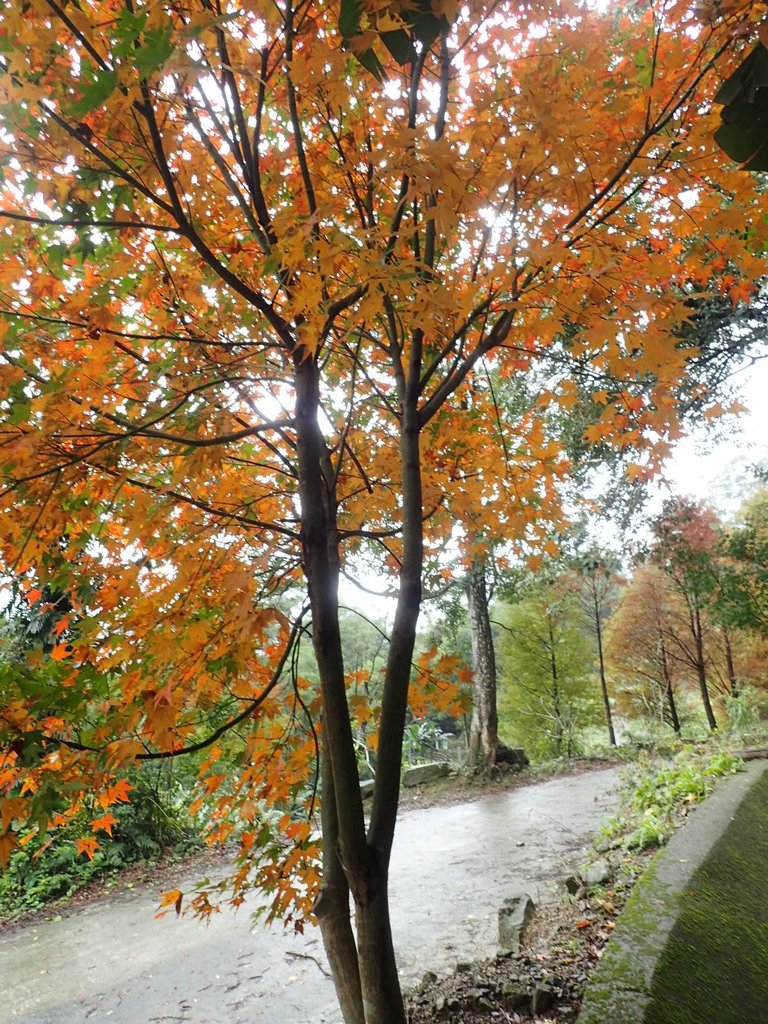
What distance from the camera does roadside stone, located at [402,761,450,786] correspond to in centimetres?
1027

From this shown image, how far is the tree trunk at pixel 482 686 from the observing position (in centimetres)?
1027

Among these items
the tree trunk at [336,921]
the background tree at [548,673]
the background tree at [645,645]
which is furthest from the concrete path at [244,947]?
the background tree at [548,673]

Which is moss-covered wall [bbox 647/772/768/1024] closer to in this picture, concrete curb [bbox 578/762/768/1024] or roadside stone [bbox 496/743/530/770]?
concrete curb [bbox 578/762/768/1024]

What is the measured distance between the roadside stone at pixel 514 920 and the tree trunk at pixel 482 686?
20.9 ft

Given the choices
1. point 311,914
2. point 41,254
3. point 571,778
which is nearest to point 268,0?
point 41,254

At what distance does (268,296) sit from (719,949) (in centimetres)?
316

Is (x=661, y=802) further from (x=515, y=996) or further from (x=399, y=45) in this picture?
(x=399, y=45)

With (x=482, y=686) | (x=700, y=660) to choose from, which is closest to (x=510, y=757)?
(x=482, y=686)

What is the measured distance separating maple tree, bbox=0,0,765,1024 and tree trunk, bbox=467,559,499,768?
791 cm

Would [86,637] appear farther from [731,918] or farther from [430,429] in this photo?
[731,918]

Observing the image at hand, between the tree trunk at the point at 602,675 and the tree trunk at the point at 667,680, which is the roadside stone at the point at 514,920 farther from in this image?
the tree trunk at the point at 602,675

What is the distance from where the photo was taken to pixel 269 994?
383 centimetres

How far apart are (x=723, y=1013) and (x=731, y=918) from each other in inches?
25.0

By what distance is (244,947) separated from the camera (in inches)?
181
